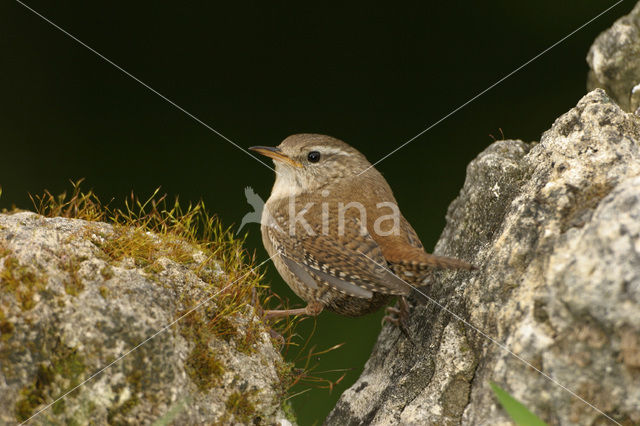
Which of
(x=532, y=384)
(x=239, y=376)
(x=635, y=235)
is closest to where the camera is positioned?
(x=635, y=235)

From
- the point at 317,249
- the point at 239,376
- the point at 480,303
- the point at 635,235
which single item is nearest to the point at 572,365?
the point at 635,235

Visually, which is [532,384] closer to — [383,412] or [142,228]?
[383,412]

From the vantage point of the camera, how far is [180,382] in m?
1.97

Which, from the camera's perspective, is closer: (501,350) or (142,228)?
(501,350)

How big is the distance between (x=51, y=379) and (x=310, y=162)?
7.40ft

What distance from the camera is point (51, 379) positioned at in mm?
1806

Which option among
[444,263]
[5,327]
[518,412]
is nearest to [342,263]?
[444,263]

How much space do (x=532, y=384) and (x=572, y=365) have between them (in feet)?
0.43

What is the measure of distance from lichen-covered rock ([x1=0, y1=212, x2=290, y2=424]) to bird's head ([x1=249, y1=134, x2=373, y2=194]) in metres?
1.46

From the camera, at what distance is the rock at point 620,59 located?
11.4 ft

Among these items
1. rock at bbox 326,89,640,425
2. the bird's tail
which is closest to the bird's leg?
rock at bbox 326,89,640,425

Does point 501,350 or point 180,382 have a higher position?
point 501,350

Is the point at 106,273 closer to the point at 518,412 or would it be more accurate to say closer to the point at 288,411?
the point at 288,411

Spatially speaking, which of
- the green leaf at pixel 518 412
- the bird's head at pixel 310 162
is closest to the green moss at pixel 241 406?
the green leaf at pixel 518 412
